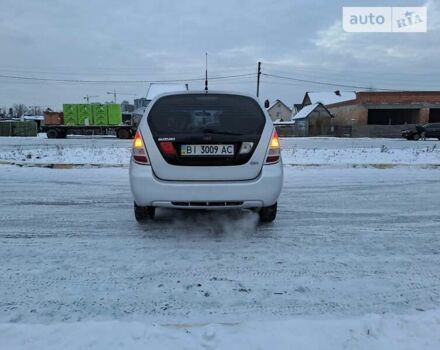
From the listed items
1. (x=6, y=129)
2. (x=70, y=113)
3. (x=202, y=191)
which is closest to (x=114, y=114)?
(x=70, y=113)

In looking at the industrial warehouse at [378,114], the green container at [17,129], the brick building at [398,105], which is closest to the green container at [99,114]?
the green container at [17,129]

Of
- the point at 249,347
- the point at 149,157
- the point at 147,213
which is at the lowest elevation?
the point at 249,347

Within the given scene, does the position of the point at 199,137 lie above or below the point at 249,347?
above

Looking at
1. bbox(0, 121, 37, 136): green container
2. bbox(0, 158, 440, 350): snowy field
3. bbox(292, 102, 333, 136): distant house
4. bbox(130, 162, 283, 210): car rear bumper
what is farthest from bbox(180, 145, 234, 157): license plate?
bbox(292, 102, 333, 136): distant house

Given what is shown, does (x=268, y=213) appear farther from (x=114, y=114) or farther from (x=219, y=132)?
(x=114, y=114)

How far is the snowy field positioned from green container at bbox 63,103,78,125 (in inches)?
1191

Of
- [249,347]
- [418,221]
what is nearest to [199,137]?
[249,347]

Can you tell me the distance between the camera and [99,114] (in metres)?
34.0

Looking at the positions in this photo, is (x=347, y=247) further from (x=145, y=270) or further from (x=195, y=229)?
(x=145, y=270)

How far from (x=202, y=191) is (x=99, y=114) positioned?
32342 millimetres

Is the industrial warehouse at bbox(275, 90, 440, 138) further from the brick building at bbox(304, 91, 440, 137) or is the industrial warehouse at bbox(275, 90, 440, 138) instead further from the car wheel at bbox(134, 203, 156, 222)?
the car wheel at bbox(134, 203, 156, 222)

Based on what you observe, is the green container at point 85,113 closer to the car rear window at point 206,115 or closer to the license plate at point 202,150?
the car rear window at point 206,115

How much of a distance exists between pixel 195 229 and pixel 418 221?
3022 mm

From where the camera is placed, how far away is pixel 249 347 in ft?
7.47
